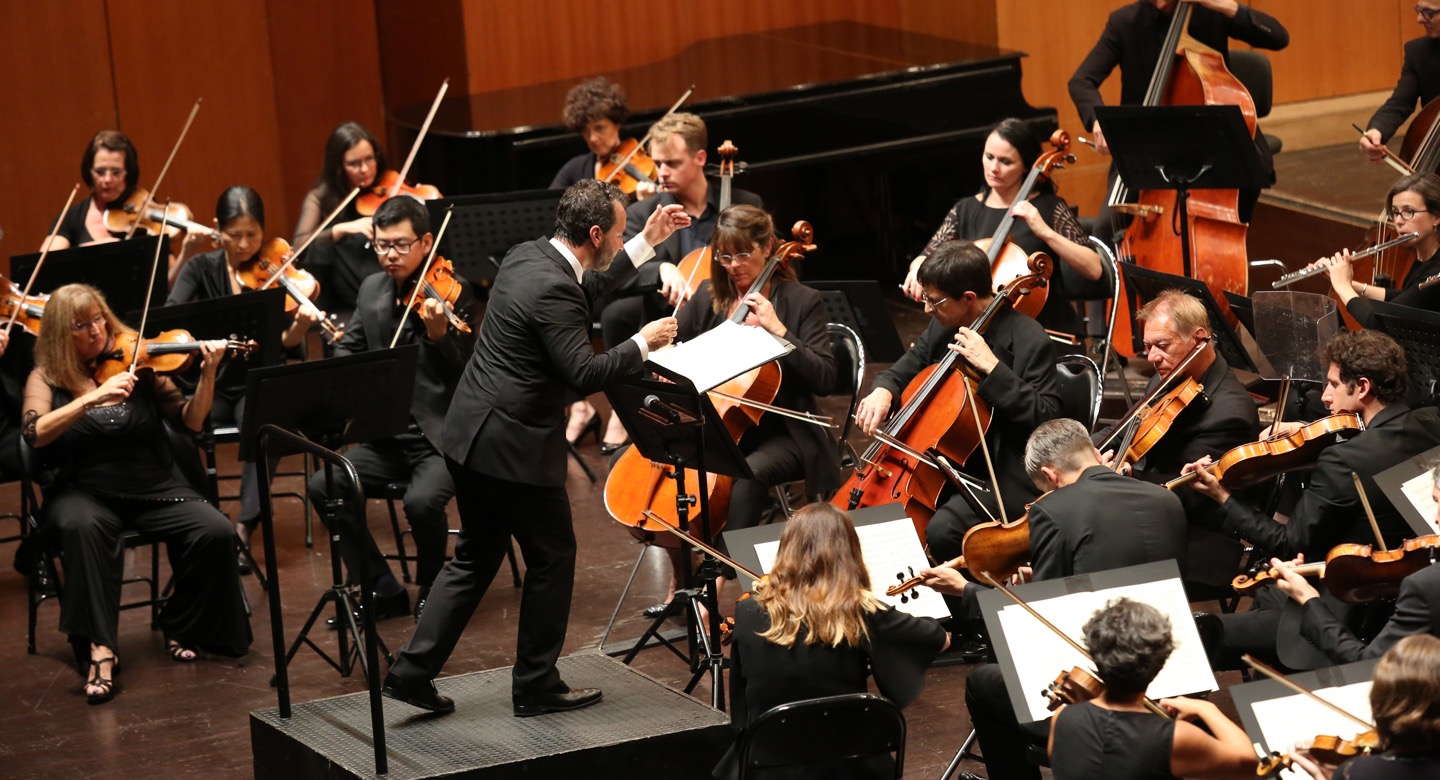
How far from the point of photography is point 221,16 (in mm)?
10234

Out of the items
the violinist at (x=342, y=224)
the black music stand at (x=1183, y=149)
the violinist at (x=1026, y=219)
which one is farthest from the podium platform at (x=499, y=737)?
the violinist at (x=342, y=224)

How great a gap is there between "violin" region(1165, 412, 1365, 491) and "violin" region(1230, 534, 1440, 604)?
463mm

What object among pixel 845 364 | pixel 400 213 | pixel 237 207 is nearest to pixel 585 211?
pixel 400 213

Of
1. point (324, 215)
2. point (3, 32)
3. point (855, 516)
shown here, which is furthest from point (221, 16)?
point (855, 516)

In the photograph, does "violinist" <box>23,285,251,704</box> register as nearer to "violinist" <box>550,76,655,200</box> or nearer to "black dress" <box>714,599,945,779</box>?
"violinist" <box>550,76,655,200</box>

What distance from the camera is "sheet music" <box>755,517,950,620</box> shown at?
4000 mm

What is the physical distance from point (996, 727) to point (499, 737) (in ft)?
3.94

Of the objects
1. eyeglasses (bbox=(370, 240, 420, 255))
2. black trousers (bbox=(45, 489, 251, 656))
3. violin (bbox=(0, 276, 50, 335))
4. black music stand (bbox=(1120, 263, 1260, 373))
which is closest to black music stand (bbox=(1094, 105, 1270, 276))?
black music stand (bbox=(1120, 263, 1260, 373))

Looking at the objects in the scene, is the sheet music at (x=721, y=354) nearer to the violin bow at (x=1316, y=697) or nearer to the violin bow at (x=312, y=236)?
the violin bow at (x=1316, y=697)

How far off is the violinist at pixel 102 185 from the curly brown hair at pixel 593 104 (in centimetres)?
177

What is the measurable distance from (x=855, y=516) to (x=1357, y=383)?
1249mm

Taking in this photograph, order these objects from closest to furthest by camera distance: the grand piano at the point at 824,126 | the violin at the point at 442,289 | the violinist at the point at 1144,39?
the violin at the point at 442,289 < the violinist at the point at 1144,39 < the grand piano at the point at 824,126

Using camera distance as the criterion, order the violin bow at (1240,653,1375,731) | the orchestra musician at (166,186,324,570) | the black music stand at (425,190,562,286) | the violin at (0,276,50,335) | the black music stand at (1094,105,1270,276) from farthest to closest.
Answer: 1. the black music stand at (425,190,562,286)
2. the orchestra musician at (166,186,324,570)
3. the violin at (0,276,50,335)
4. the black music stand at (1094,105,1270,276)
5. the violin bow at (1240,653,1375,731)

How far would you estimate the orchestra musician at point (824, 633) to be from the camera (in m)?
3.60
